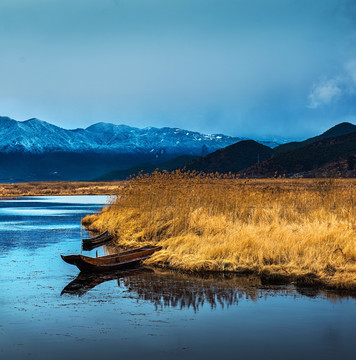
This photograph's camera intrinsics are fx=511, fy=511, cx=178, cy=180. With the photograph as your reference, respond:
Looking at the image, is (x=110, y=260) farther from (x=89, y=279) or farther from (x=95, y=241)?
(x=95, y=241)

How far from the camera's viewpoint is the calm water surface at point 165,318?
7094 millimetres

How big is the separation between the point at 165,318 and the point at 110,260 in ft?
17.1

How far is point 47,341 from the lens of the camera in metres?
7.45

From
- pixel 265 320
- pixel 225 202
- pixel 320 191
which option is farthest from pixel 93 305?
pixel 320 191

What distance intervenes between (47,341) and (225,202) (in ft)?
41.4

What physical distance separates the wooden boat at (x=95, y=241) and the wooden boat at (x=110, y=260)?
3947mm

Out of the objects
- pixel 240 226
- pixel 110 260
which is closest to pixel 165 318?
pixel 110 260

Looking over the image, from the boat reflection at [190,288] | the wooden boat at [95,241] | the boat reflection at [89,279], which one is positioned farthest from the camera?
the wooden boat at [95,241]

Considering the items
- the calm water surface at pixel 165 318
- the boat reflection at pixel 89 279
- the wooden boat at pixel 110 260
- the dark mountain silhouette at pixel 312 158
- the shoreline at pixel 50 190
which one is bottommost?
the calm water surface at pixel 165 318

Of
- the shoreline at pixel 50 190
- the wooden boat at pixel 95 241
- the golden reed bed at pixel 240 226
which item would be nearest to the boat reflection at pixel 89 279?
the golden reed bed at pixel 240 226

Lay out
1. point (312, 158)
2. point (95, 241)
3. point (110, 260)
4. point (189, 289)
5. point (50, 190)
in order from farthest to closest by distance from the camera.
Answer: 1. point (312, 158)
2. point (50, 190)
3. point (95, 241)
4. point (110, 260)
5. point (189, 289)

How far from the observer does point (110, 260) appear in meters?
13.6

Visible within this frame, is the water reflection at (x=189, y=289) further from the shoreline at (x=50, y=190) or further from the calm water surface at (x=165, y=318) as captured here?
the shoreline at (x=50, y=190)

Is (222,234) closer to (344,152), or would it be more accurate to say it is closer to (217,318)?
(217,318)
